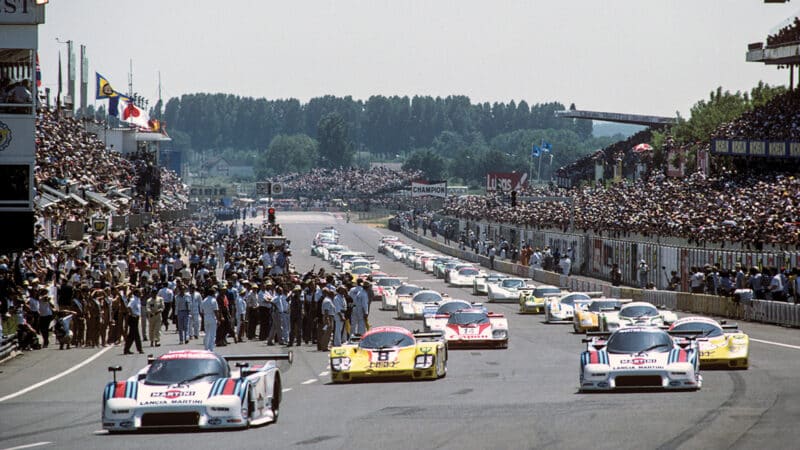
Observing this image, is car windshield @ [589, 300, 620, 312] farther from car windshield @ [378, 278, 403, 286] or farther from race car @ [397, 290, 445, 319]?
car windshield @ [378, 278, 403, 286]

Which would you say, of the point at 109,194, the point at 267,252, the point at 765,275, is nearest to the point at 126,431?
the point at 765,275

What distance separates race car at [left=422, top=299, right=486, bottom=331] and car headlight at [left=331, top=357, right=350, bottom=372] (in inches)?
384

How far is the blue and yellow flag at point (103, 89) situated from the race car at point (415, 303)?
4510 centimetres

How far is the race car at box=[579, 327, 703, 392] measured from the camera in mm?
22859

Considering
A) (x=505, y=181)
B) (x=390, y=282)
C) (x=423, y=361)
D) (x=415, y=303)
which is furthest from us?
(x=505, y=181)

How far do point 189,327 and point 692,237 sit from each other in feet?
84.3

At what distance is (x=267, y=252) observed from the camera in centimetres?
5750

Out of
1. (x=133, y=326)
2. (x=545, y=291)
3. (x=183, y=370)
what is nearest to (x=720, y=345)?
(x=183, y=370)

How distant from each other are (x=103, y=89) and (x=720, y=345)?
67.8m

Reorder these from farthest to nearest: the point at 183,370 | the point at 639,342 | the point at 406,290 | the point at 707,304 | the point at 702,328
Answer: the point at 406,290 < the point at 707,304 < the point at 702,328 < the point at 639,342 < the point at 183,370

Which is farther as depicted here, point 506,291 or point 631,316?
point 506,291

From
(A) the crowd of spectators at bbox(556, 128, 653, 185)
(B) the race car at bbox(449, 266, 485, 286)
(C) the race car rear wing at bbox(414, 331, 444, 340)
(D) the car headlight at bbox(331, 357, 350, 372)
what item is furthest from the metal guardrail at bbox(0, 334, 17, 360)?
(A) the crowd of spectators at bbox(556, 128, 653, 185)

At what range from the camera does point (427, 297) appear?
4844cm

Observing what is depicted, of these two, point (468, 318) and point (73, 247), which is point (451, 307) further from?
point (73, 247)
